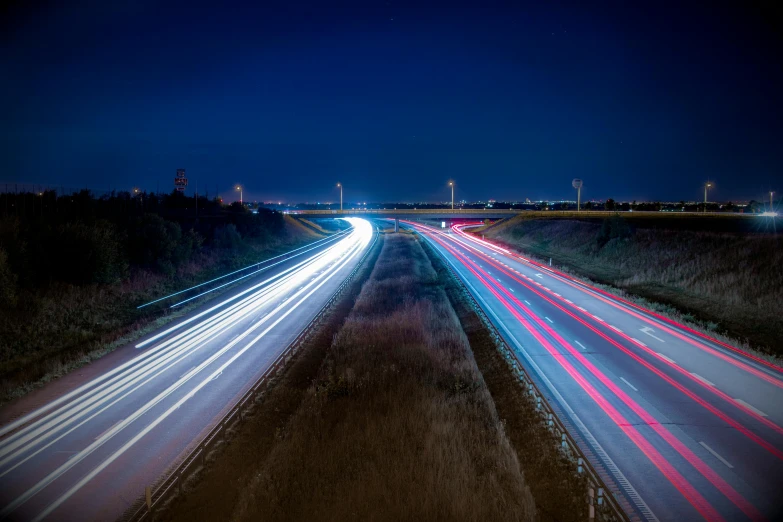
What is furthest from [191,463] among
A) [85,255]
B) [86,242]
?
[86,242]

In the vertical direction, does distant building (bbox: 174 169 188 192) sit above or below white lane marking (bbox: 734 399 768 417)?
above

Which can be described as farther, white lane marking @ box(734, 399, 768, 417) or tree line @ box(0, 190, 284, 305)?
tree line @ box(0, 190, 284, 305)

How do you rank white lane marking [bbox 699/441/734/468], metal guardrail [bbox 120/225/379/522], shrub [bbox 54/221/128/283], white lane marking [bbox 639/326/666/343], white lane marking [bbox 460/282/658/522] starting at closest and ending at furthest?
white lane marking [bbox 460/282/658/522] → metal guardrail [bbox 120/225/379/522] → white lane marking [bbox 699/441/734/468] → white lane marking [bbox 639/326/666/343] → shrub [bbox 54/221/128/283]

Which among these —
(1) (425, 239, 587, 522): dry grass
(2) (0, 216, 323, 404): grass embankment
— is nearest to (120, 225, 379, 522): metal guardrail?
(1) (425, 239, 587, 522): dry grass

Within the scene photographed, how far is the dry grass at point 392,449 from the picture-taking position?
9.12 m

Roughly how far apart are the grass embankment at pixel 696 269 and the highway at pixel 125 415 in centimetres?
2086

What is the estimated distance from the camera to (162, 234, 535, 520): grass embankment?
9141 mm

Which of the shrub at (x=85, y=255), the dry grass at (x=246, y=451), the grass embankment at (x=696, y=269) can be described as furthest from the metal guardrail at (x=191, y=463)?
the grass embankment at (x=696, y=269)

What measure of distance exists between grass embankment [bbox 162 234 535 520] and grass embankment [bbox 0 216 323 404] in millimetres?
8894

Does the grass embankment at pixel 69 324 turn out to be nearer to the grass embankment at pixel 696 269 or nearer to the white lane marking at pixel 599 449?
the white lane marking at pixel 599 449

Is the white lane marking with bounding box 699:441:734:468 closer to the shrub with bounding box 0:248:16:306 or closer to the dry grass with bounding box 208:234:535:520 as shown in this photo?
the dry grass with bounding box 208:234:535:520

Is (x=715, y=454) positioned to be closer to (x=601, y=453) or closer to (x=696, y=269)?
(x=601, y=453)

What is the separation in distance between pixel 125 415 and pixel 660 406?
48.8 feet

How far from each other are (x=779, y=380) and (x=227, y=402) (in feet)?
56.3
